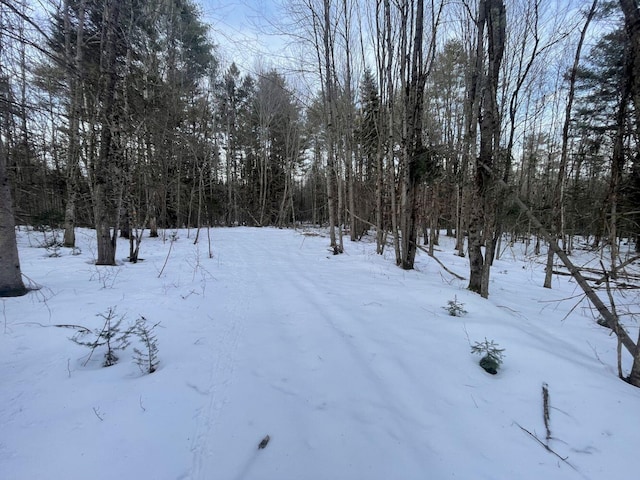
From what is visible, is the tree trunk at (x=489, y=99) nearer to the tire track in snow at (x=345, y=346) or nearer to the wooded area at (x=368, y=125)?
the wooded area at (x=368, y=125)

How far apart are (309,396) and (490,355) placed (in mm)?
1704

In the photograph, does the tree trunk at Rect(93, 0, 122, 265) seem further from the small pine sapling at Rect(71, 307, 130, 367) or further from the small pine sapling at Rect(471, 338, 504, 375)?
the small pine sapling at Rect(471, 338, 504, 375)

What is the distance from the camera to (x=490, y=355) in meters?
2.48

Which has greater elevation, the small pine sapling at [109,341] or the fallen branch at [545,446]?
the small pine sapling at [109,341]

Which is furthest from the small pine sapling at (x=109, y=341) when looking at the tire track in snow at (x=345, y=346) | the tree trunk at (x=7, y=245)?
the tree trunk at (x=7, y=245)

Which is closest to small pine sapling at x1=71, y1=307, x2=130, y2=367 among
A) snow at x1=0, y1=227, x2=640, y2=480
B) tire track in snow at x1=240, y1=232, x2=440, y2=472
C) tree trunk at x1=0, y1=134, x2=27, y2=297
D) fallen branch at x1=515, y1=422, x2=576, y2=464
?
snow at x1=0, y1=227, x2=640, y2=480

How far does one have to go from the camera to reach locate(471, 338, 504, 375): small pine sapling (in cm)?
242

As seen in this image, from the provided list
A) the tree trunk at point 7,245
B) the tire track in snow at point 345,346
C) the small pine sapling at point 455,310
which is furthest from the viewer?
the tree trunk at point 7,245

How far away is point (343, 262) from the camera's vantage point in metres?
7.54

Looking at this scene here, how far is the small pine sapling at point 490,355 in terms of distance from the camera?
242cm

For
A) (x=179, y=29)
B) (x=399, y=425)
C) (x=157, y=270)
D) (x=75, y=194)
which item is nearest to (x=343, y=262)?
(x=157, y=270)

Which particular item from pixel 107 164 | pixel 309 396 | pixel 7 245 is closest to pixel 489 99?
pixel 309 396

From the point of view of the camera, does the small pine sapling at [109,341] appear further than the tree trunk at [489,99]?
No

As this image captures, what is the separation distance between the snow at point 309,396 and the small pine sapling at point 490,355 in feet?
0.28
